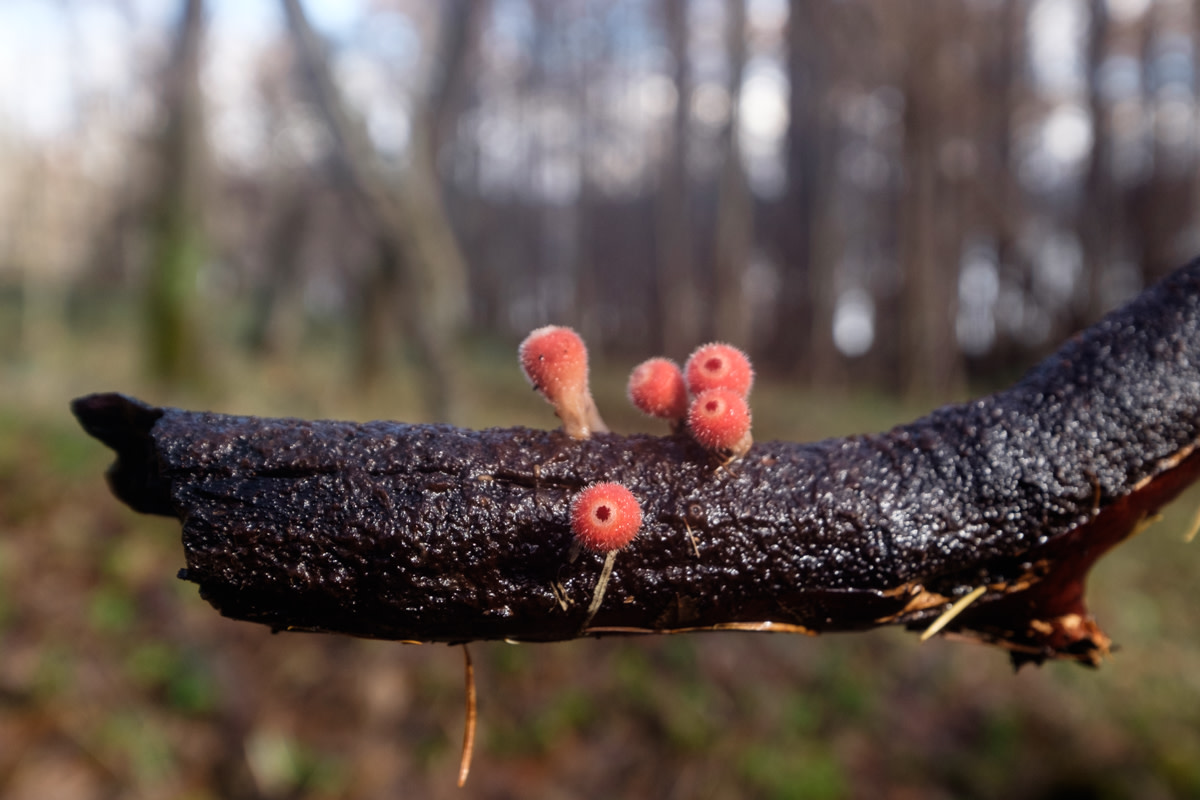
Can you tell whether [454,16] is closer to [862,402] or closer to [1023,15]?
[862,402]

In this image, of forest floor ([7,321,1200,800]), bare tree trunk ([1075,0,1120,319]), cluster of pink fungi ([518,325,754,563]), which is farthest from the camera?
bare tree trunk ([1075,0,1120,319])

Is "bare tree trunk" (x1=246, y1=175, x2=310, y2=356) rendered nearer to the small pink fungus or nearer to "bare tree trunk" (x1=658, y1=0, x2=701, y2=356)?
"bare tree trunk" (x1=658, y1=0, x2=701, y2=356)

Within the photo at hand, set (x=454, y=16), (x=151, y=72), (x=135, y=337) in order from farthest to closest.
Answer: (x=151, y=72)
(x=135, y=337)
(x=454, y=16)

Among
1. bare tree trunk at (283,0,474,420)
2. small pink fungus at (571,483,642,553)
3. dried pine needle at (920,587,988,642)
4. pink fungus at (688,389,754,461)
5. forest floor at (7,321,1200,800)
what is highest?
bare tree trunk at (283,0,474,420)

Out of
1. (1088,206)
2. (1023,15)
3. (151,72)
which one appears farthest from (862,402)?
(151,72)

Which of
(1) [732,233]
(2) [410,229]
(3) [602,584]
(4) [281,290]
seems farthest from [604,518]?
(1) [732,233]

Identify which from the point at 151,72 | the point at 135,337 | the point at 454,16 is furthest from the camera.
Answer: the point at 151,72

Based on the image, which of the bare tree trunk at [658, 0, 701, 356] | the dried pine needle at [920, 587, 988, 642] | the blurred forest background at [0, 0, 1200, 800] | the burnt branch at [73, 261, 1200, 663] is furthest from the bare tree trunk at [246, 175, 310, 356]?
the dried pine needle at [920, 587, 988, 642]
